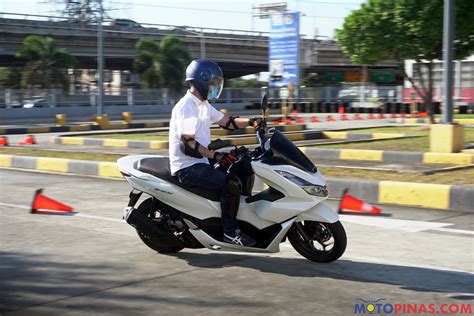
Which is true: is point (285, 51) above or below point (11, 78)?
above

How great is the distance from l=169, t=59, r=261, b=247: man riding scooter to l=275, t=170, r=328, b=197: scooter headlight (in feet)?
1.33

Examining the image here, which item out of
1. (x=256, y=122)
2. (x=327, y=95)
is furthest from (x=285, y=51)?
(x=256, y=122)

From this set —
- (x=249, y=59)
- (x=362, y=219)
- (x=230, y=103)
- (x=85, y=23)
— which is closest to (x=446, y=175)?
(x=362, y=219)

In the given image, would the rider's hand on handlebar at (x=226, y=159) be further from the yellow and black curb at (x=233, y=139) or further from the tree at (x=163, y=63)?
the tree at (x=163, y=63)

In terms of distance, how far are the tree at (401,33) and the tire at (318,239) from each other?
15.9m

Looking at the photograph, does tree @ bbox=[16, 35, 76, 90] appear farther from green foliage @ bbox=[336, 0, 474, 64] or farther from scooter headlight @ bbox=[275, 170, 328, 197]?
scooter headlight @ bbox=[275, 170, 328, 197]

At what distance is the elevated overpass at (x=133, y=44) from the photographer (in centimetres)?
5494

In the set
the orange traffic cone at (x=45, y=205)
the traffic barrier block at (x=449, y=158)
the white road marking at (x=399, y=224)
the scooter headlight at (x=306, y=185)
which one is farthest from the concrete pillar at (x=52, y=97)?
the scooter headlight at (x=306, y=185)

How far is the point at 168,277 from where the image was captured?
5.36 meters

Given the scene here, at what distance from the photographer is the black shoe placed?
220 inches

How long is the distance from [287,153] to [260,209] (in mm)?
496

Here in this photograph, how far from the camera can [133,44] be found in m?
64.2

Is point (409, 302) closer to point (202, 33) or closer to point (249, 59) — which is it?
point (202, 33)

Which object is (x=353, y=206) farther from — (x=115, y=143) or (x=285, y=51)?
(x=285, y=51)
